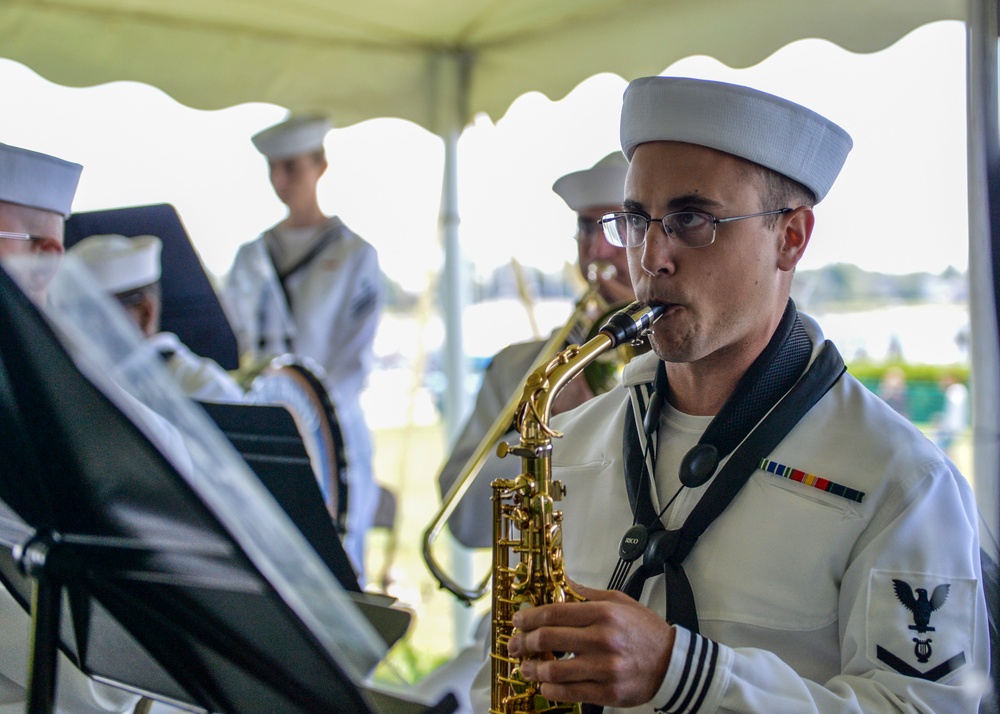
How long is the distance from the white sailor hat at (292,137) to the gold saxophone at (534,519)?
2998mm

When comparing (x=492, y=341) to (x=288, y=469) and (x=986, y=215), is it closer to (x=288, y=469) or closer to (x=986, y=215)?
(x=288, y=469)

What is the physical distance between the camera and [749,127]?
1.59m

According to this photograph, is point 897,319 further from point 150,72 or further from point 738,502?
point 150,72

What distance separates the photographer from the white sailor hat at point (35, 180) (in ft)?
6.63

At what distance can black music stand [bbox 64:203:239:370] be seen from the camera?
9.80 feet

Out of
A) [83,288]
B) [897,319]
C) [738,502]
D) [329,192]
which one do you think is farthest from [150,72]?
[897,319]

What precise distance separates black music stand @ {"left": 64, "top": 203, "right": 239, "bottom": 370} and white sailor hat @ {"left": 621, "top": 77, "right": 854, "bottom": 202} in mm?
1837

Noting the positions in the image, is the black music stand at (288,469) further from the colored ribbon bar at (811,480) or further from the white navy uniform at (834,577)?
the colored ribbon bar at (811,480)

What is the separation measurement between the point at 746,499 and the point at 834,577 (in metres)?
0.19

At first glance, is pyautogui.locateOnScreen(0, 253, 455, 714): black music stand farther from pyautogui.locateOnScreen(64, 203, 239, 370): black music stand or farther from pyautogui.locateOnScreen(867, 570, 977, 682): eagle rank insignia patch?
pyautogui.locateOnScreen(64, 203, 239, 370): black music stand

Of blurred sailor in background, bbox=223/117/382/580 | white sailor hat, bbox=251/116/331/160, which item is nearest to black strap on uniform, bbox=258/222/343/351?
blurred sailor in background, bbox=223/117/382/580

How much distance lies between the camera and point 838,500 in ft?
4.91

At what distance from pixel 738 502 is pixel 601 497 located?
308 millimetres

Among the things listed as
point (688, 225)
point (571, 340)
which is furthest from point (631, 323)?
point (571, 340)
